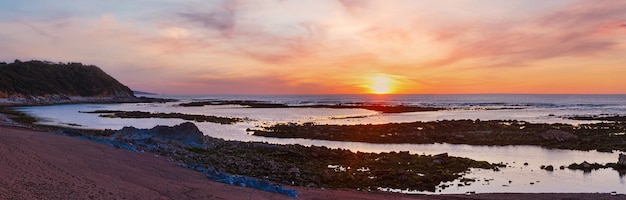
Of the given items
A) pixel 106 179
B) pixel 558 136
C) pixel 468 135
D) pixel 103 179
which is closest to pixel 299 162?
pixel 106 179

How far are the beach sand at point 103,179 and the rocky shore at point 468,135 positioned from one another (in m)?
20.0

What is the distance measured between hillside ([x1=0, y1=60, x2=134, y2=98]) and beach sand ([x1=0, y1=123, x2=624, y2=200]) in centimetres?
12957

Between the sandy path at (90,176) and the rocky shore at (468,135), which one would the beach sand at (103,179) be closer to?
the sandy path at (90,176)

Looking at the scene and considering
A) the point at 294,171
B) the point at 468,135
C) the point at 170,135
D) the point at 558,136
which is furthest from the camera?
the point at 468,135

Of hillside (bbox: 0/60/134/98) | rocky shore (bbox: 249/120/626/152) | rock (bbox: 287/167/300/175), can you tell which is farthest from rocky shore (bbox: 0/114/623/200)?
hillside (bbox: 0/60/134/98)

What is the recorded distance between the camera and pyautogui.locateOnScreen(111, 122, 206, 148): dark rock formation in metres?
31.8

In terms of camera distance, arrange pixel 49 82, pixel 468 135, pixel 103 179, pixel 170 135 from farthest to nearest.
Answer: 1. pixel 49 82
2. pixel 468 135
3. pixel 170 135
4. pixel 103 179

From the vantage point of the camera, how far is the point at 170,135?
33.7 meters

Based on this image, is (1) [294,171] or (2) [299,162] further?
(2) [299,162]

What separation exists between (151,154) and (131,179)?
25.6 feet

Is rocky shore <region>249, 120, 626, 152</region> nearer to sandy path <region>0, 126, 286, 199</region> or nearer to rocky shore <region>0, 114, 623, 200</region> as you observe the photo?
rocky shore <region>0, 114, 623, 200</region>

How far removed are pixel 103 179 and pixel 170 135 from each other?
1729 centimetres

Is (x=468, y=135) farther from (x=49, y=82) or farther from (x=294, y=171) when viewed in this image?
(x=49, y=82)

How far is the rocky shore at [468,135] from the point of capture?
122 ft
